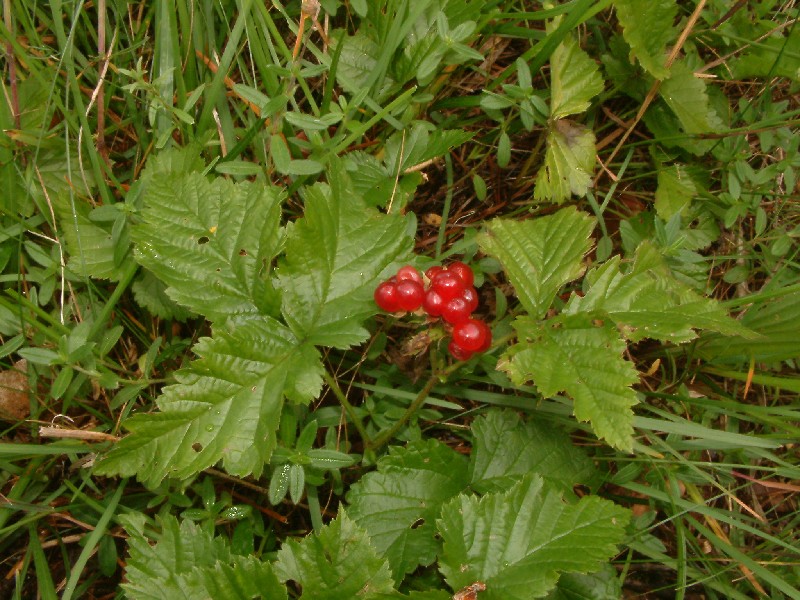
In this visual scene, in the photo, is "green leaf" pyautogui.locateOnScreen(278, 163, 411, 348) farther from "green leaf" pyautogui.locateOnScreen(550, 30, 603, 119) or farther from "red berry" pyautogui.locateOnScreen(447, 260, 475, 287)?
"green leaf" pyautogui.locateOnScreen(550, 30, 603, 119)

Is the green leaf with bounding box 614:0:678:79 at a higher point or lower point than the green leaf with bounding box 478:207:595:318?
higher

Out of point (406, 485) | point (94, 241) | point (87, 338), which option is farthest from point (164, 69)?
point (406, 485)

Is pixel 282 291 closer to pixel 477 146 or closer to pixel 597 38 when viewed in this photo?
pixel 477 146

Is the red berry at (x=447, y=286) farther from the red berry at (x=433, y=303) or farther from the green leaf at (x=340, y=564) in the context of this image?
the green leaf at (x=340, y=564)

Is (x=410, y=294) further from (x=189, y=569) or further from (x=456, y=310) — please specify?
(x=189, y=569)

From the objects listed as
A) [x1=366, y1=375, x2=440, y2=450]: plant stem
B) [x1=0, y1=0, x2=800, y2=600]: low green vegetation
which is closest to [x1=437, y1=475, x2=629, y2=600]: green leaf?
[x1=0, y1=0, x2=800, y2=600]: low green vegetation

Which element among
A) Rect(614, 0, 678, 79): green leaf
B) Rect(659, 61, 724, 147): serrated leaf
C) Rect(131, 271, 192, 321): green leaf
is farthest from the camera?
Rect(659, 61, 724, 147): serrated leaf

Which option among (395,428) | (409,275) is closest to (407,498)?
(395,428)
